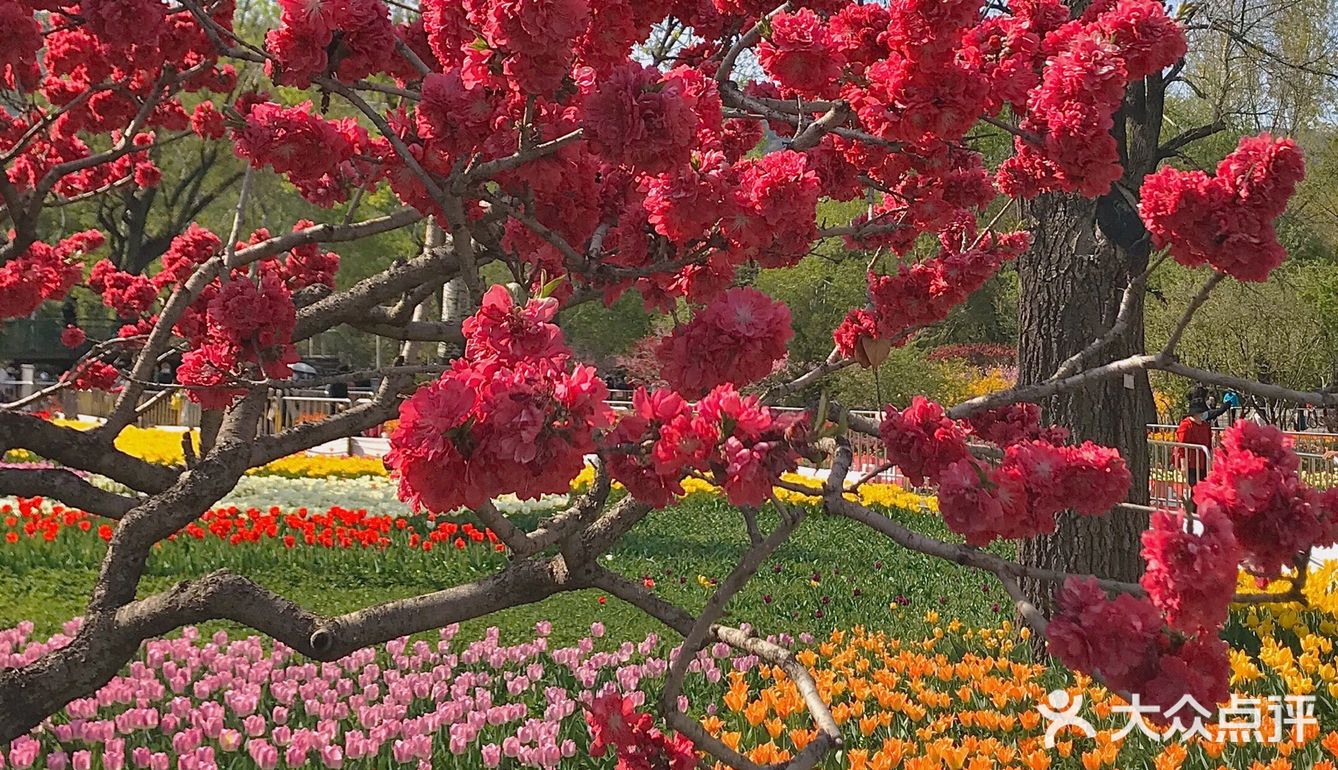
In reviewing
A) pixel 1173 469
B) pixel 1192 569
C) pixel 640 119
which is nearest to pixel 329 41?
pixel 640 119

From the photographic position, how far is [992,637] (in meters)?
5.82

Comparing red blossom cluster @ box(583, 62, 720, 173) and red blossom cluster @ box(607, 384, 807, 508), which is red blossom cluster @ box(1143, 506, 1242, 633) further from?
red blossom cluster @ box(583, 62, 720, 173)

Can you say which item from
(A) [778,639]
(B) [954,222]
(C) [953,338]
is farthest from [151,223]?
(B) [954,222]

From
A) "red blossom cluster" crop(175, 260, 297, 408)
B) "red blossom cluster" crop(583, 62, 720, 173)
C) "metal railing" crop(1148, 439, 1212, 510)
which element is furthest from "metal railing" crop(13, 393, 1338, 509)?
"red blossom cluster" crop(583, 62, 720, 173)

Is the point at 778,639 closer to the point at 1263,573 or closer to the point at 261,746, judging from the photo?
the point at 261,746

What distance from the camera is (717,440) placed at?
157cm

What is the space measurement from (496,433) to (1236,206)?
1.71 meters

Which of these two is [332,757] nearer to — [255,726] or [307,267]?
[255,726]

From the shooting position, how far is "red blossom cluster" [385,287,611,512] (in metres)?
1.40

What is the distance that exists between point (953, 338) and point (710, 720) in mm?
34080

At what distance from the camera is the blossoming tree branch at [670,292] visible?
5.23 ft

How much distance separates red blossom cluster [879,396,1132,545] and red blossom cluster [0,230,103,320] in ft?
12.8

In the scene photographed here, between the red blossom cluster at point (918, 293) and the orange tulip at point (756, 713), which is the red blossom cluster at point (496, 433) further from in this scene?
the orange tulip at point (756, 713)

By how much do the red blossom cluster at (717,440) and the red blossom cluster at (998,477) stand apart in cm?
47
